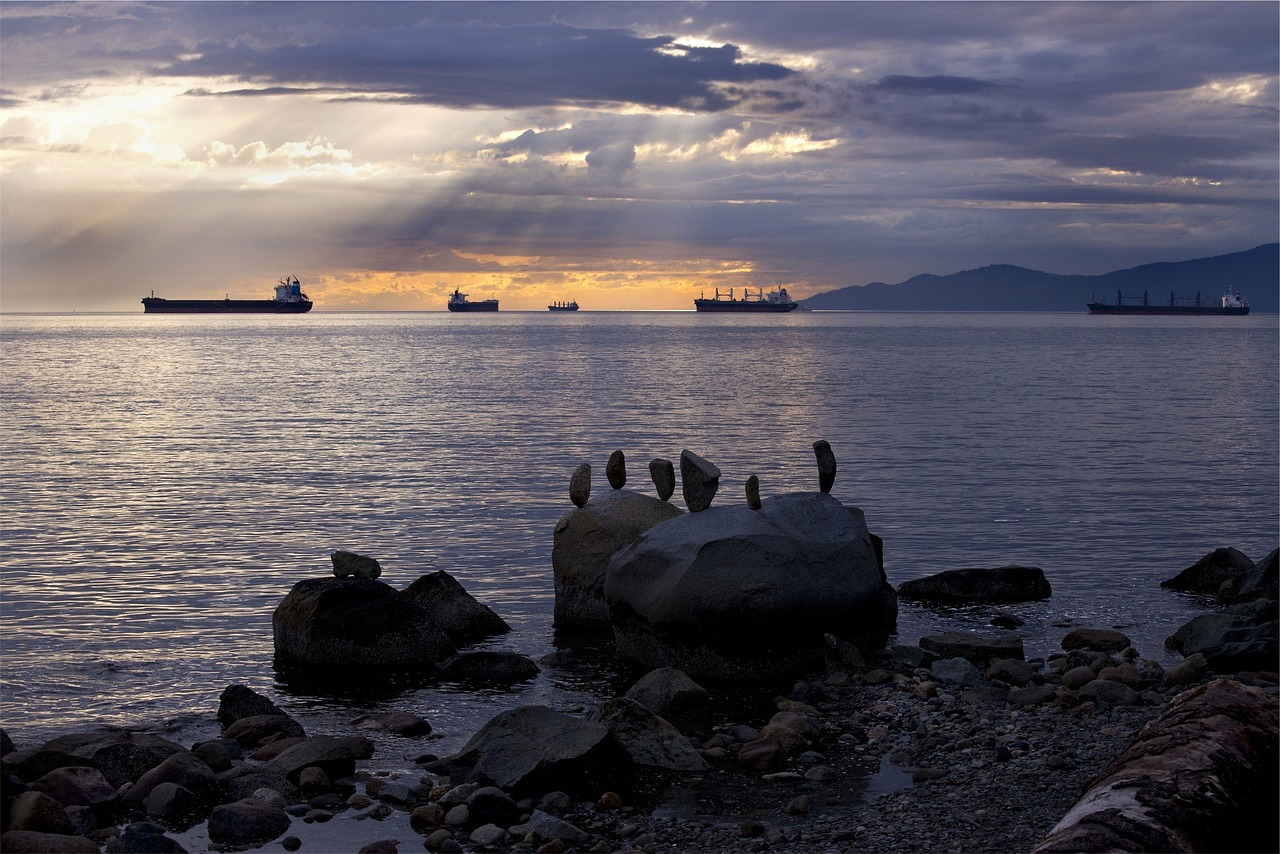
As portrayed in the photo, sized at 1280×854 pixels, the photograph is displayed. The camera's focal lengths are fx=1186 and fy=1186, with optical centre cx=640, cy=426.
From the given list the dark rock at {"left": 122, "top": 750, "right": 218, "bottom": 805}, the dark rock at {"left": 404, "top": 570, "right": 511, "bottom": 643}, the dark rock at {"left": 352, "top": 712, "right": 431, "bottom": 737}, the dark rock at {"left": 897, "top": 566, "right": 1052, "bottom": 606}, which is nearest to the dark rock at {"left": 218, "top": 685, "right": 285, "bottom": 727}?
the dark rock at {"left": 352, "top": 712, "right": 431, "bottom": 737}

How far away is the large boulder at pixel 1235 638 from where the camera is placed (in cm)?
1360

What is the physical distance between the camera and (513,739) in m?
10.7

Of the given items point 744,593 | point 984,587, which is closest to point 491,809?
point 744,593

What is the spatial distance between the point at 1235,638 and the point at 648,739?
299 inches

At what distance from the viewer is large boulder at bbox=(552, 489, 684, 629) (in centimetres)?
1700

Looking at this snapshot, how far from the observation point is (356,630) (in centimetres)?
1480

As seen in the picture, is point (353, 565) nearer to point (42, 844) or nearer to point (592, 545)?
point (592, 545)

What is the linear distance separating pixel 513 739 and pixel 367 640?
4661 mm

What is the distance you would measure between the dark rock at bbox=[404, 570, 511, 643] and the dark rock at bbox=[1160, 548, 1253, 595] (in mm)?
10762

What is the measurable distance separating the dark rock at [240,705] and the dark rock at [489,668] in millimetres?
2327

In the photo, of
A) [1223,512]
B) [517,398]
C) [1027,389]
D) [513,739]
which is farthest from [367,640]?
[1027,389]

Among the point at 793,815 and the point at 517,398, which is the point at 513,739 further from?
the point at 517,398

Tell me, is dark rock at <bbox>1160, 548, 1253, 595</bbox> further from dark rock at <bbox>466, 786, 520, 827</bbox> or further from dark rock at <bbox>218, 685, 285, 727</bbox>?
dark rock at <bbox>218, 685, 285, 727</bbox>

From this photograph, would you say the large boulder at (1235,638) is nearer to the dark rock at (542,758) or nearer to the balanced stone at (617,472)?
the dark rock at (542,758)
